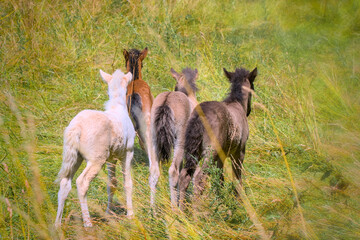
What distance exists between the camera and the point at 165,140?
16.0 ft

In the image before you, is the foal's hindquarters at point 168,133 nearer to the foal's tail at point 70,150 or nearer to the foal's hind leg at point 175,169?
the foal's hind leg at point 175,169

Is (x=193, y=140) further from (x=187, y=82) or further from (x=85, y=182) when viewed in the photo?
(x=187, y=82)

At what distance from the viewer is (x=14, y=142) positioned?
5.29 meters

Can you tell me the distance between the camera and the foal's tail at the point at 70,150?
3.94m

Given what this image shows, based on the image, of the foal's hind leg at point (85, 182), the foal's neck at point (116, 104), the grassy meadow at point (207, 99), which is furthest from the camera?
the foal's neck at point (116, 104)

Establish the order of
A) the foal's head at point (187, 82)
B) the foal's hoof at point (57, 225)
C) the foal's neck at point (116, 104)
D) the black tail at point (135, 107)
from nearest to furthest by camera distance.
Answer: the foal's hoof at point (57, 225) → the foal's neck at point (116, 104) → the black tail at point (135, 107) → the foal's head at point (187, 82)

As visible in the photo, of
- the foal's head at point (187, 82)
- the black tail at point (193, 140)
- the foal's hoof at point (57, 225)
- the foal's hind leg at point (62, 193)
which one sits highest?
the foal's head at point (187, 82)

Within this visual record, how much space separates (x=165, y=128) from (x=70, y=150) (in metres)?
1.28

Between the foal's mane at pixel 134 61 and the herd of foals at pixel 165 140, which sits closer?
the herd of foals at pixel 165 140

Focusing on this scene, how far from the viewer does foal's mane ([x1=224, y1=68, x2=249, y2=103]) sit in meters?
5.30

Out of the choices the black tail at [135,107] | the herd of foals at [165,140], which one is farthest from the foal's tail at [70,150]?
the black tail at [135,107]

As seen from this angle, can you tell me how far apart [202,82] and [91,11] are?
363 cm

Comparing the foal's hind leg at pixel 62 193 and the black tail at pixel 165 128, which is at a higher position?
the black tail at pixel 165 128

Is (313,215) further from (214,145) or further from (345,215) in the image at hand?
(214,145)
